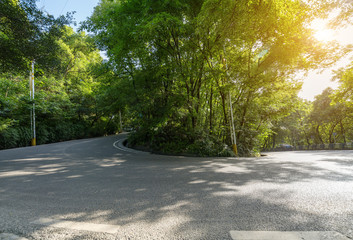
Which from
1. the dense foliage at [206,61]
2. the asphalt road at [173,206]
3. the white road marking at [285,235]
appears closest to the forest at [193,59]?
the dense foliage at [206,61]

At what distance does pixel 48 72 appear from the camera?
9148 millimetres

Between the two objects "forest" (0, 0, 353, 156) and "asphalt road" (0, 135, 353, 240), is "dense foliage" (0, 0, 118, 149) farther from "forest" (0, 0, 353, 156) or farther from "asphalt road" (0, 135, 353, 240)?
"asphalt road" (0, 135, 353, 240)

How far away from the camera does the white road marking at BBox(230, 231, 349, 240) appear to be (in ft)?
6.08

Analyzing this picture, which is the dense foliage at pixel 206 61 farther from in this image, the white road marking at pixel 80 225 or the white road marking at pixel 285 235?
the white road marking at pixel 80 225

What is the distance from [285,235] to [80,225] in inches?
95.8

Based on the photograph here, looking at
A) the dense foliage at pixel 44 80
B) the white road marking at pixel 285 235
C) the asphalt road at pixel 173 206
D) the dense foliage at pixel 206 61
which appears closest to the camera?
the white road marking at pixel 285 235

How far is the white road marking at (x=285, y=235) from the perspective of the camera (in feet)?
6.08

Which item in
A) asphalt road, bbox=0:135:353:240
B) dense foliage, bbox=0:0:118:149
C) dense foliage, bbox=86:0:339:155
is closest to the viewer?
asphalt road, bbox=0:135:353:240

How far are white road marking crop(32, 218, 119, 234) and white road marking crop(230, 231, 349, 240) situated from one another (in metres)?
1.45

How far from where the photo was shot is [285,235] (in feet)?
6.22

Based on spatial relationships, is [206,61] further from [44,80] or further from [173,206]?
[44,80]

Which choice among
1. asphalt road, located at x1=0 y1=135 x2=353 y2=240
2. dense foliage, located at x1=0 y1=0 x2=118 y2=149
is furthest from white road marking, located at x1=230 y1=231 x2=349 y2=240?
dense foliage, located at x1=0 y1=0 x2=118 y2=149

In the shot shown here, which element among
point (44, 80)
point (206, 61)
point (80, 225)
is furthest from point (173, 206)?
point (44, 80)

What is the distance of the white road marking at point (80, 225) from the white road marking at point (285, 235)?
145 cm
